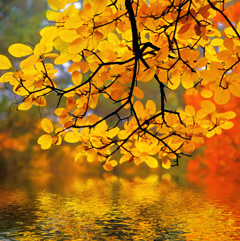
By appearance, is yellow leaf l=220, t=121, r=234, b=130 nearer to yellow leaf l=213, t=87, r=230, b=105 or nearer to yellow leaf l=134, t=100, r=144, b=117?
yellow leaf l=134, t=100, r=144, b=117

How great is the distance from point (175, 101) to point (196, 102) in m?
13.5

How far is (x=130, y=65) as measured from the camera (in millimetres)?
A: 3174

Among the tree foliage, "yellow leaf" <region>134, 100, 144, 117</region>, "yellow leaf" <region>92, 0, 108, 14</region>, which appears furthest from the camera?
"yellow leaf" <region>134, 100, 144, 117</region>

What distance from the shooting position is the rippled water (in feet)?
22.0

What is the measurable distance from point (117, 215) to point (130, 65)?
5.83 metres

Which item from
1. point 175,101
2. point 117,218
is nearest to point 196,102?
point 117,218

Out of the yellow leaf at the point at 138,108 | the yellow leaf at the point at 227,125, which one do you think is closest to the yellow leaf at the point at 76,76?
the yellow leaf at the point at 138,108

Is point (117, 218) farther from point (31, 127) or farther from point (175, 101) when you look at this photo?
point (175, 101)

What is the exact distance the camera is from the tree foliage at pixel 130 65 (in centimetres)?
279

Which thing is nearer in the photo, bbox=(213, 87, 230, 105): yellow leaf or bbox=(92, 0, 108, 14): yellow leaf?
bbox=(92, 0, 108, 14): yellow leaf

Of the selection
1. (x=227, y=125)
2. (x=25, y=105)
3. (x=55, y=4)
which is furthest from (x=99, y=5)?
(x=227, y=125)

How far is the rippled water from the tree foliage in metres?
3.13

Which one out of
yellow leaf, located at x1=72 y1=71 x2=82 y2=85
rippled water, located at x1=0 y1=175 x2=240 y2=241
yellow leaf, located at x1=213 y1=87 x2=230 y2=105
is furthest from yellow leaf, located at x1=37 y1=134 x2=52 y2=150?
rippled water, located at x1=0 y1=175 x2=240 y2=241

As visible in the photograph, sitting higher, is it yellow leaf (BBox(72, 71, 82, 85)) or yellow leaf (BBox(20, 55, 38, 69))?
yellow leaf (BBox(20, 55, 38, 69))
